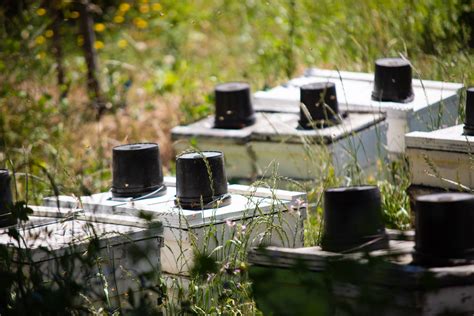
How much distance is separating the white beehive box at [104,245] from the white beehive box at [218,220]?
7 centimetres

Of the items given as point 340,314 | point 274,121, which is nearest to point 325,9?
point 274,121

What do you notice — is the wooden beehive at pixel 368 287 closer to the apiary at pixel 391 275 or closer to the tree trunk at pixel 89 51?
the apiary at pixel 391 275

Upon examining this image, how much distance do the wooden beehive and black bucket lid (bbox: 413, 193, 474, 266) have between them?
0.05 metres

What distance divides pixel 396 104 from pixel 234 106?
33.7 inches

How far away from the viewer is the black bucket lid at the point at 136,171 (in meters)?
3.67

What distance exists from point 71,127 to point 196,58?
2739mm

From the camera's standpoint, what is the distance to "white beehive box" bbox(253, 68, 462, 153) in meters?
4.63

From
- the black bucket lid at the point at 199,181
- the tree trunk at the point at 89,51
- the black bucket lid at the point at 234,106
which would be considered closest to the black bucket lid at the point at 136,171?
the black bucket lid at the point at 199,181

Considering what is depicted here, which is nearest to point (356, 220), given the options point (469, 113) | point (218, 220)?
point (218, 220)

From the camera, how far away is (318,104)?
15.4 feet

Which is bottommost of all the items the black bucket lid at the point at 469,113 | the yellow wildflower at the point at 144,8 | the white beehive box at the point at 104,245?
the white beehive box at the point at 104,245

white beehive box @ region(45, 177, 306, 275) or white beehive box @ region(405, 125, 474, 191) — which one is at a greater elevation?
white beehive box @ region(405, 125, 474, 191)

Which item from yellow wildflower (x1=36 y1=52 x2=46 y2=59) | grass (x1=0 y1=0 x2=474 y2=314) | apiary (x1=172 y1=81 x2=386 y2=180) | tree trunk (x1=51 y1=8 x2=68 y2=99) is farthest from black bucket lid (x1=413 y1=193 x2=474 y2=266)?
yellow wildflower (x1=36 y1=52 x2=46 y2=59)

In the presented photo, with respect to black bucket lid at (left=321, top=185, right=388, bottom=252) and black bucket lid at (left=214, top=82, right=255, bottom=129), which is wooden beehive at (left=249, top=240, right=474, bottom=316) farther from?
black bucket lid at (left=214, top=82, right=255, bottom=129)
